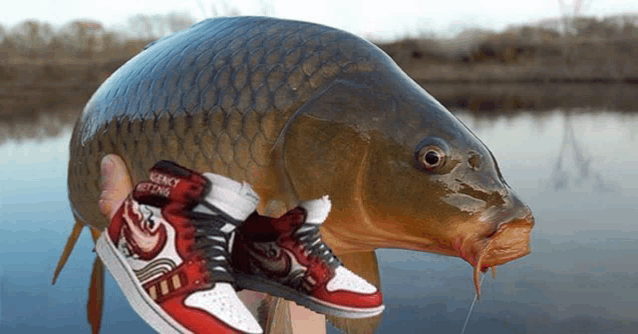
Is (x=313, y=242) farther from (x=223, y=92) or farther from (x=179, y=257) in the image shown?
(x=223, y=92)

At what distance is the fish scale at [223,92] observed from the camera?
117 centimetres

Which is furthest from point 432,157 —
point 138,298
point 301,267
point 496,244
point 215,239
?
point 138,298

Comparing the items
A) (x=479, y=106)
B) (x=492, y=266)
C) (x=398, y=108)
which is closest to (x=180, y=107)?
(x=398, y=108)

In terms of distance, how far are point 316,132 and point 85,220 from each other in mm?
648

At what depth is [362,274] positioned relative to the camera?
1.39m

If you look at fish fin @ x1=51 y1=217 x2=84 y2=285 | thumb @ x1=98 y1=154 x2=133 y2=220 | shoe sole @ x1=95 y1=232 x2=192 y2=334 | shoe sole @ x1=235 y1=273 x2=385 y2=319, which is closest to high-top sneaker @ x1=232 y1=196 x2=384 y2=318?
shoe sole @ x1=235 y1=273 x2=385 y2=319

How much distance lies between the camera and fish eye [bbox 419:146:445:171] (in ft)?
3.54

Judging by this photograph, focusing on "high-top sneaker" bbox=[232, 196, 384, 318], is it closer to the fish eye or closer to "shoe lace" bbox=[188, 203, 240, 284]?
"shoe lace" bbox=[188, 203, 240, 284]

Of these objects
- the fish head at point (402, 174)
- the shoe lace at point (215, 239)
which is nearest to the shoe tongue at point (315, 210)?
the shoe lace at point (215, 239)

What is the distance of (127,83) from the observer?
136 centimetres

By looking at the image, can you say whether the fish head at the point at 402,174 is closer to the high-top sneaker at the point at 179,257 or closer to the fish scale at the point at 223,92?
the fish scale at the point at 223,92

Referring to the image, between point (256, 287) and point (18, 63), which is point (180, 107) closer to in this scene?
point (256, 287)

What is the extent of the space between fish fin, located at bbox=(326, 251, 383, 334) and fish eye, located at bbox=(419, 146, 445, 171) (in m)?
0.30

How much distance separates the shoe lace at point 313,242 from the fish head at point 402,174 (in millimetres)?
190
